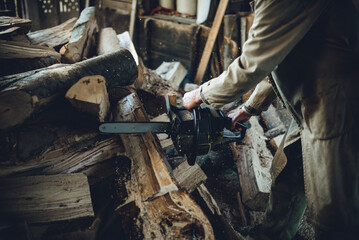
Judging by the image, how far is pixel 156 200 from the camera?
63.6 inches

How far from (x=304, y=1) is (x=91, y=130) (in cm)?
167

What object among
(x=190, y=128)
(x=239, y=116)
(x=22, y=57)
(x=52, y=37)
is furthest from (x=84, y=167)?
(x=52, y=37)

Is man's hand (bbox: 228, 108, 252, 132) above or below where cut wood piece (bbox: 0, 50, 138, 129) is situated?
below

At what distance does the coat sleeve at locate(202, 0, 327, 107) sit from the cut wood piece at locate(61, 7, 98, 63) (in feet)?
6.34

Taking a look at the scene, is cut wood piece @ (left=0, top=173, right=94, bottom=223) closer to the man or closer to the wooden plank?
the man

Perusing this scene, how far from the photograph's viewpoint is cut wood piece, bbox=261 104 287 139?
3.28 m

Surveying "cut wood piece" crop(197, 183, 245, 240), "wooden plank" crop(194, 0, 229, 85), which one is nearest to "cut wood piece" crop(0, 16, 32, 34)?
"cut wood piece" crop(197, 183, 245, 240)

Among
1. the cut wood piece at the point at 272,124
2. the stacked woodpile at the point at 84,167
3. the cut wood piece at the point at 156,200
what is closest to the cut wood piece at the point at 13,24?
the stacked woodpile at the point at 84,167

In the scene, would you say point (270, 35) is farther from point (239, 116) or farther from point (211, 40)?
point (211, 40)

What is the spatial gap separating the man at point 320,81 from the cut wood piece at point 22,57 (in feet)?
6.28

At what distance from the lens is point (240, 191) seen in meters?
2.65

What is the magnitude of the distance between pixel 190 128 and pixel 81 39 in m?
1.90

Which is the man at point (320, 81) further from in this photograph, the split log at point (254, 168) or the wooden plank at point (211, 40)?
the wooden plank at point (211, 40)

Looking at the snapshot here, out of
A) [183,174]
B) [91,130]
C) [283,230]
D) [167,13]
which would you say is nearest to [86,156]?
[91,130]
